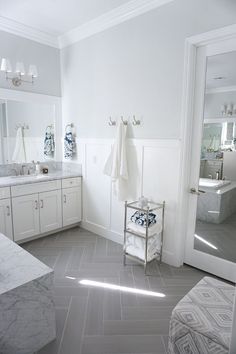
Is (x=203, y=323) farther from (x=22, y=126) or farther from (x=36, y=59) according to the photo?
(x=36, y=59)

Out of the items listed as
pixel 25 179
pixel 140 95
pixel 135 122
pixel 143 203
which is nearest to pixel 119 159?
pixel 135 122

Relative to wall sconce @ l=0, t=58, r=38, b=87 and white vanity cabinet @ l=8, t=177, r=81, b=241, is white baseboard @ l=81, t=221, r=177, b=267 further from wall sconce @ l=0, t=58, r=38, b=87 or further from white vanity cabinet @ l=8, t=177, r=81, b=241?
wall sconce @ l=0, t=58, r=38, b=87

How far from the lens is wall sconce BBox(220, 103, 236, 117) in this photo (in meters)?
2.34

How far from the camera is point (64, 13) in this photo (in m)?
2.95

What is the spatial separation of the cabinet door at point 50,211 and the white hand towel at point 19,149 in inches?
30.3

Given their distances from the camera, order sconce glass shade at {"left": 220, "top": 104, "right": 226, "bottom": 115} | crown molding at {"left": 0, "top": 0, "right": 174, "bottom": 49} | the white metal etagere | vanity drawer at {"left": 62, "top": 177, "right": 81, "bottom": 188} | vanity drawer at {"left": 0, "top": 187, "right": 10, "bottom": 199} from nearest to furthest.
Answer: sconce glass shade at {"left": 220, "top": 104, "right": 226, "bottom": 115} → the white metal etagere → crown molding at {"left": 0, "top": 0, "right": 174, "bottom": 49} → vanity drawer at {"left": 0, "top": 187, "right": 10, "bottom": 199} → vanity drawer at {"left": 62, "top": 177, "right": 81, "bottom": 188}

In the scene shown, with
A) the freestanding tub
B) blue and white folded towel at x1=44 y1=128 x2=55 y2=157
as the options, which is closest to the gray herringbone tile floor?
→ the freestanding tub

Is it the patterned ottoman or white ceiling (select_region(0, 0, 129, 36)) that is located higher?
white ceiling (select_region(0, 0, 129, 36))

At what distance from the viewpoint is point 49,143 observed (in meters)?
3.90

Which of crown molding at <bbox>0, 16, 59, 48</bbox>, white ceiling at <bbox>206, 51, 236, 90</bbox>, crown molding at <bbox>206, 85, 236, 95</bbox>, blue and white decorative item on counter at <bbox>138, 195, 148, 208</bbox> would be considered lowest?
blue and white decorative item on counter at <bbox>138, 195, 148, 208</bbox>

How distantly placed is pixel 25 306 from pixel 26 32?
349 cm

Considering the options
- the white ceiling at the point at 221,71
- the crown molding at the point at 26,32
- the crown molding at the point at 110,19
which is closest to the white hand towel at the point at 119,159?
the white ceiling at the point at 221,71

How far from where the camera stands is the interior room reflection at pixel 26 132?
3.43 metres

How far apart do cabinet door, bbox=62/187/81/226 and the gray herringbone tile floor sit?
500 mm
